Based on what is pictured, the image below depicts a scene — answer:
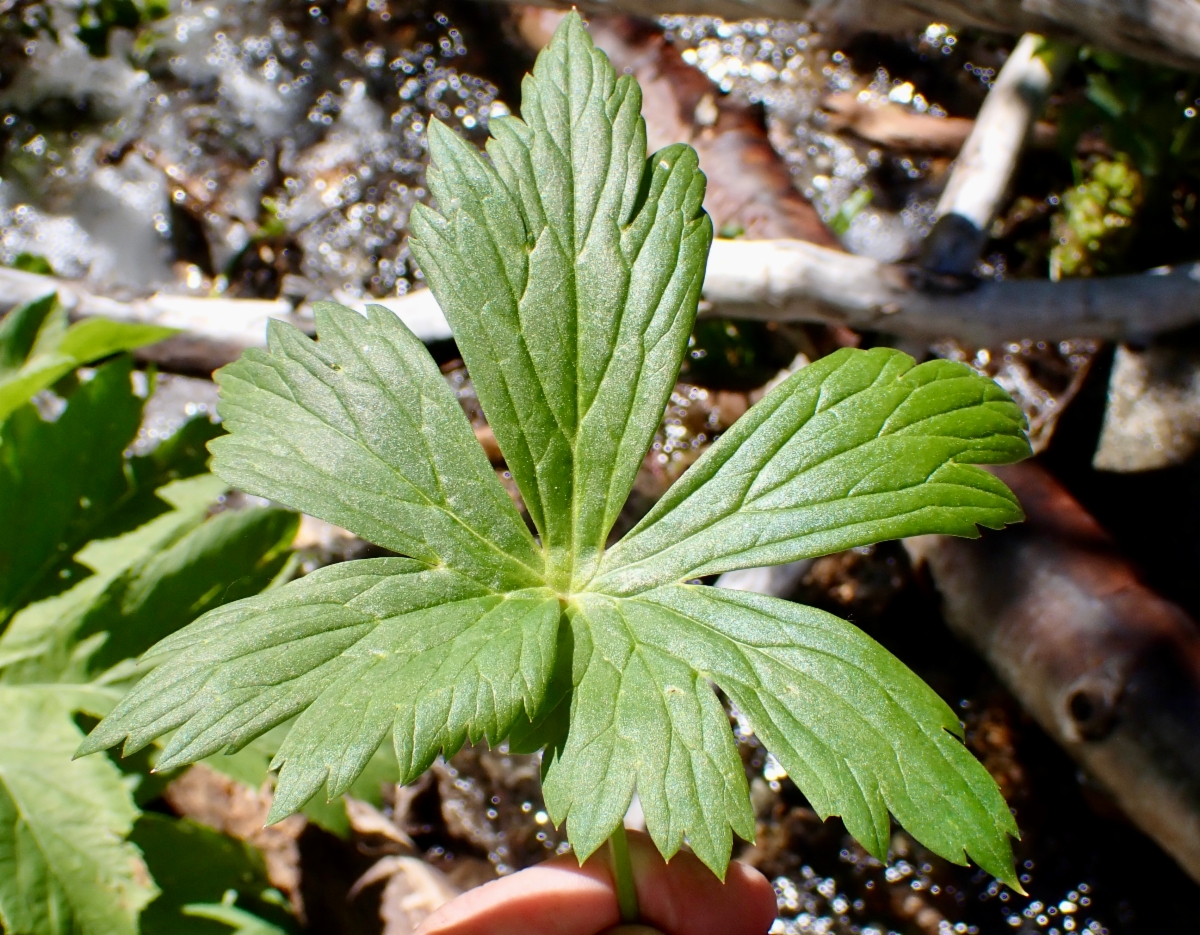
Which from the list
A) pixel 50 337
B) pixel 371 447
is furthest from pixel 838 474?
pixel 50 337

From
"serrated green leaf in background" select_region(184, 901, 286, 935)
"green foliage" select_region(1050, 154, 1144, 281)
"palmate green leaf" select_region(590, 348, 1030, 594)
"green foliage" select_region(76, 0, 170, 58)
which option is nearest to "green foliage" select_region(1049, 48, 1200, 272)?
"green foliage" select_region(1050, 154, 1144, 281)

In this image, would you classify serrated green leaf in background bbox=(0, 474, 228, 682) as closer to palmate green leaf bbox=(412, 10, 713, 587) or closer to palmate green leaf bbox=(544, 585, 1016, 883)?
palmate green leaf bbox=(412, 10, 713, 587)

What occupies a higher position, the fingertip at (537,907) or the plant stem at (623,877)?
the plant stem at (623,877)

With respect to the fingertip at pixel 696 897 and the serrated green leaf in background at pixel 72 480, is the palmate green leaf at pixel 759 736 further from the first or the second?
the serrated green leaf in background at pixel 72 480

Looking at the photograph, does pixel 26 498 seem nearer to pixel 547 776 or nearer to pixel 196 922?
pixel 196 922

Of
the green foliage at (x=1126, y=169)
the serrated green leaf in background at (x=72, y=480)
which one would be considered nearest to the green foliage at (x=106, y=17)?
the serrated green leaf in background at (x=72, y=480)

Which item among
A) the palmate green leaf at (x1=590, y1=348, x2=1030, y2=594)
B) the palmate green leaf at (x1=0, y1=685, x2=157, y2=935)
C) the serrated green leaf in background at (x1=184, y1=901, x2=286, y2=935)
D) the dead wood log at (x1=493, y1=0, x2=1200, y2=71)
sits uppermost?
the dead wood log at (x1=493, y1=0, x2=1200, y2=71)
